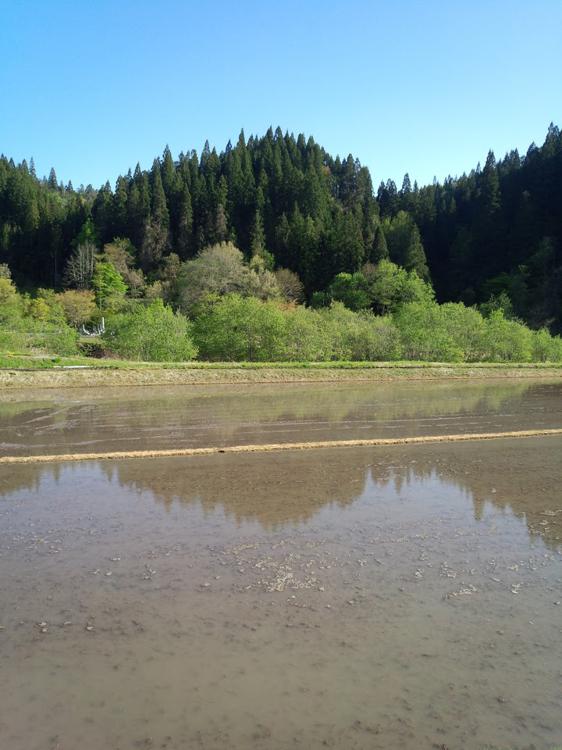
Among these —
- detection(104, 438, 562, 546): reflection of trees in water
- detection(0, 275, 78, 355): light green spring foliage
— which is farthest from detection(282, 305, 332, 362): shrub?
detection(104, 438, 562, 546): reflection of trees in water

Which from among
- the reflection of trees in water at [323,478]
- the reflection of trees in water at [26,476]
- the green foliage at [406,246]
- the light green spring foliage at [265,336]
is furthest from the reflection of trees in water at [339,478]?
the green foliage at [406,246]

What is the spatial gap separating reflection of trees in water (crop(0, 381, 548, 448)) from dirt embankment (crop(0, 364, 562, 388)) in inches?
97.2

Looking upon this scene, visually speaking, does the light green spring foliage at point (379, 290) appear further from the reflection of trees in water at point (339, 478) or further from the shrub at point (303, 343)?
the reflection of trees in water at point (339, 478)

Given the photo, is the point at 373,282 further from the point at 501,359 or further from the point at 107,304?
the point at 107,304

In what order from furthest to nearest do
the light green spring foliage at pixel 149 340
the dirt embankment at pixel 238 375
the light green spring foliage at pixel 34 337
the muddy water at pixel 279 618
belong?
the light green spring foliage at pixel 149 340, the light green spring foliage at pixel 34 337, the dirt embankment at pixel 238 375, the muddy water at pixel 279 618

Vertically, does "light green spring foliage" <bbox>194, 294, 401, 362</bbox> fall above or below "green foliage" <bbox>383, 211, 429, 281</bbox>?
below

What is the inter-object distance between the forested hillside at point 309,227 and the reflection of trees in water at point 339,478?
51150 millimetres

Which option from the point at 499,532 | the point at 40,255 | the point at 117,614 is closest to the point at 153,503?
the point at 117,614

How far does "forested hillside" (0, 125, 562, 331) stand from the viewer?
70562 millimetres

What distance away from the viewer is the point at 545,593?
582 cm

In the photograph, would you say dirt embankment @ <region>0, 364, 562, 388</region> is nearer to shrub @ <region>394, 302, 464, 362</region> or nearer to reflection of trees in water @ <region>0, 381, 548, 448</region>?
reflection of trees in water @ <region>0, 381, 548, 448</region>

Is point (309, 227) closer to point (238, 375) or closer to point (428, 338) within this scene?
point (428, 338)

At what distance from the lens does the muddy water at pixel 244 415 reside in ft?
48.5

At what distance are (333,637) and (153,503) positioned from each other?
4.77 metres
